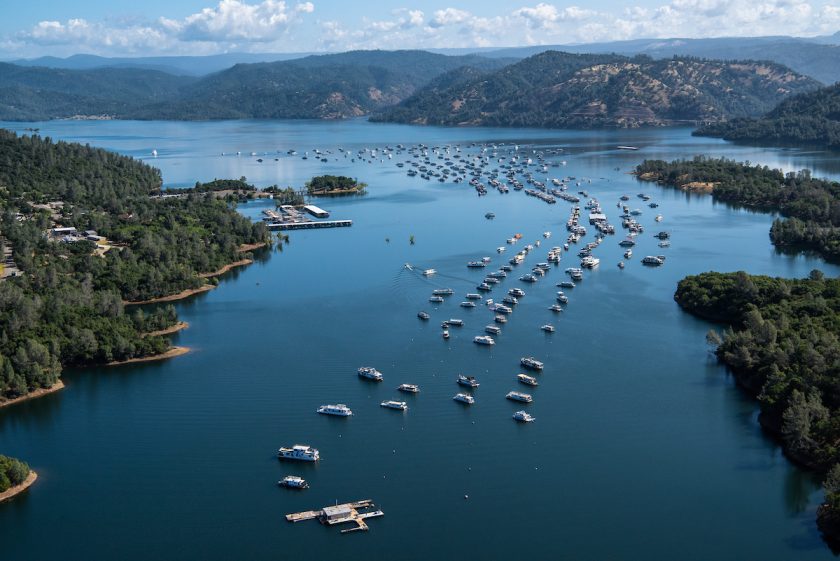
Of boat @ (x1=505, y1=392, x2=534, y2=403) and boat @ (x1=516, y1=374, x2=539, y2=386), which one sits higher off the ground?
boat @ (x1=516, y1=374, x2=539, y2=386)

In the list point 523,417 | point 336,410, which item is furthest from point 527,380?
point 336,410

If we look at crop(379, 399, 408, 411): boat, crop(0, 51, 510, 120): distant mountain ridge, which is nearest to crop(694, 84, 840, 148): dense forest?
crop(379, 399, 408, 411): boat

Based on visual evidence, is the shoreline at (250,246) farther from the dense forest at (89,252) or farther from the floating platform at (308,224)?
the floating platform at (308,224)

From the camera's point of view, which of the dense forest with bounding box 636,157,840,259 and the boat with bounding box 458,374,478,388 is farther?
the dense forest with bounding box 636,157,840,259

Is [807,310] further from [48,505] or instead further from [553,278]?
[48,505]

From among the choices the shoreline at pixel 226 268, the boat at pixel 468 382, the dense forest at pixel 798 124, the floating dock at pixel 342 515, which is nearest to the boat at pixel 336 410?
the boat at pixel 468 382

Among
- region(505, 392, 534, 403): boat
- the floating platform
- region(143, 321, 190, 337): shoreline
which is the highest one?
the floating platform

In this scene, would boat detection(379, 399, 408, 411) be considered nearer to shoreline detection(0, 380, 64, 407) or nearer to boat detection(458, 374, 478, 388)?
boat detection(458, 374, 478, 388)

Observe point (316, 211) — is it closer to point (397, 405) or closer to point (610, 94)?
point (397, 405)
